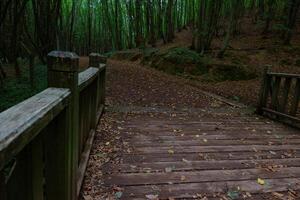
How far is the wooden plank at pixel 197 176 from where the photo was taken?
3.07 meters

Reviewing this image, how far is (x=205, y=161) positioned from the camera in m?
3.70

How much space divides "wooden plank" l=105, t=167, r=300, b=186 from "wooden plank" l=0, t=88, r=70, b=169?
164 cm

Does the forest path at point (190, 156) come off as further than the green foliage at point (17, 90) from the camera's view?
No

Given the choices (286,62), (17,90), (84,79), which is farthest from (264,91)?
(286,62)

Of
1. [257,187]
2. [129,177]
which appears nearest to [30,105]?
[129,177]

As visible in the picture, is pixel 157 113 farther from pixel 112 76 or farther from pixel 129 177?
pixel 112 76

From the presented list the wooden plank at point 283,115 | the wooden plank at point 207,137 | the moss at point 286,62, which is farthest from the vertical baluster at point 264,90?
the moss at point 286,62

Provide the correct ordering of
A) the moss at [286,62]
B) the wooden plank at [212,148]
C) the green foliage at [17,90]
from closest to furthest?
the wooden plank at [212,148] < the green foliage at [17,90] < the moss at [286,62]

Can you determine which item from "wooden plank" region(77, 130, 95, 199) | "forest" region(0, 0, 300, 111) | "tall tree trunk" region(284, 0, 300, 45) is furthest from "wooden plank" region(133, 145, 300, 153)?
"tall tree trunk" region(284, 0, 300, 45)

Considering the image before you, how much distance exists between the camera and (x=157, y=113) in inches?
258

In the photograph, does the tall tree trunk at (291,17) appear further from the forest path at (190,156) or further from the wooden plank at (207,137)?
the wooden plank at (207,137)

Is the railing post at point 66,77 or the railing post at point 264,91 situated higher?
the railing post at point 66,77

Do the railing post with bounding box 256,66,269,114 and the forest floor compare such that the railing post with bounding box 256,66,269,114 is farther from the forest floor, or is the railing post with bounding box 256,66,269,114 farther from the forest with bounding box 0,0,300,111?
the forest with bounding box 0,0,300,111

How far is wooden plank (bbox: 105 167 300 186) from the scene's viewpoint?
10.1ft
